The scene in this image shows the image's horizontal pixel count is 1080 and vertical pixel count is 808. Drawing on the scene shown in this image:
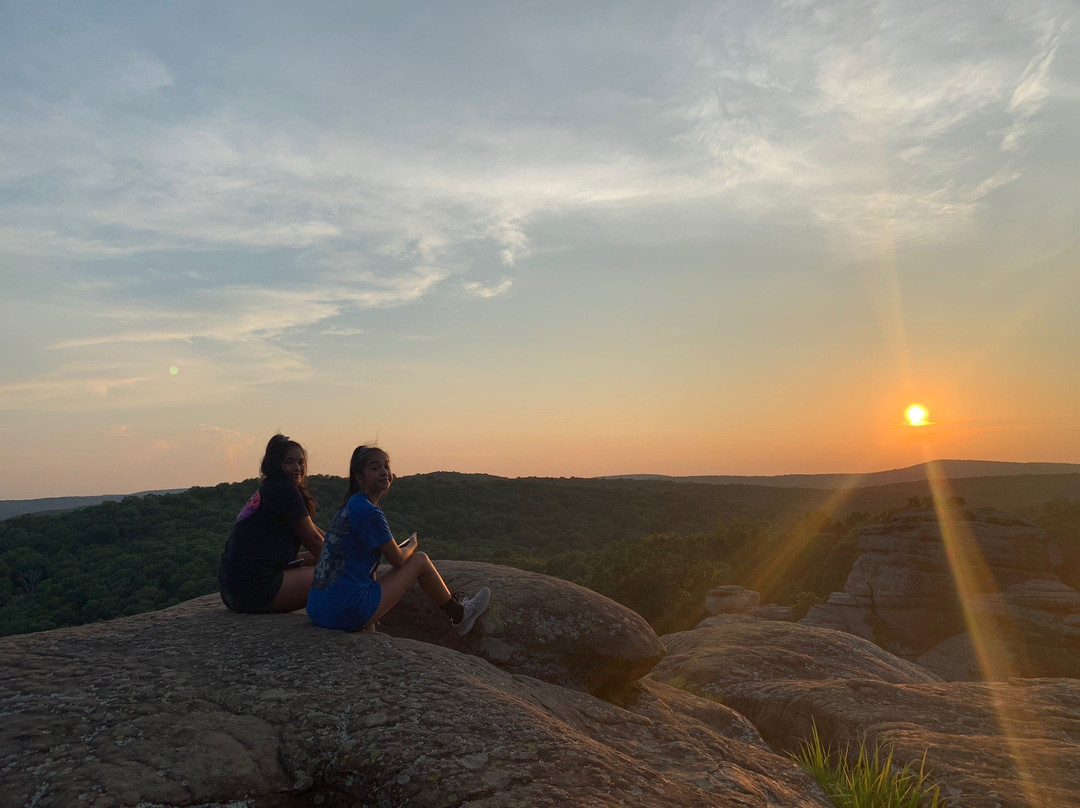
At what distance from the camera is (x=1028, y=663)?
17.8 m

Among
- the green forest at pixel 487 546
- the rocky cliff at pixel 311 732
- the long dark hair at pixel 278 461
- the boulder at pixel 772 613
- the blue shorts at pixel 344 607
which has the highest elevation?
the long dark hair at pixel 278 461

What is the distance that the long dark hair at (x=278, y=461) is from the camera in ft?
21.3

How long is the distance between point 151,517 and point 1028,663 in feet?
139

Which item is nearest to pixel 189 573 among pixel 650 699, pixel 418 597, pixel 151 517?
pixel 151 517

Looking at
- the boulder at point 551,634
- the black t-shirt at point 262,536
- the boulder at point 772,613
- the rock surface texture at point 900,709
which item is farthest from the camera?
the boulder at point 772,613

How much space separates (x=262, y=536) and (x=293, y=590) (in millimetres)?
660

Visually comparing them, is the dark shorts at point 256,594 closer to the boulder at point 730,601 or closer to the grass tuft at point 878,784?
the grass tuft at point 878,784

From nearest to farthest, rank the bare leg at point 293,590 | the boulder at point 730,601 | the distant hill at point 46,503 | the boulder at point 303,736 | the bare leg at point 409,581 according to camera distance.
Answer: the boulder at point 303,736
the bare leg at point 409,581
the bare leg at point 293,590
the boulder at point 730,601
the distant hill at point 46,503

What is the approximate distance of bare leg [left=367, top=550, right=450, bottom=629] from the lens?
6.07 meters

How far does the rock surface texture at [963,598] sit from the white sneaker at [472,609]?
1636 centimetres

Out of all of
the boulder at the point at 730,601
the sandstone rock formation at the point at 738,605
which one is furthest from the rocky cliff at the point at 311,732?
the boulder at the point at 730,601

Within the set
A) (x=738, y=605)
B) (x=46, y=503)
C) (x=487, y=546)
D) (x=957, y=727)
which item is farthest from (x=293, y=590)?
(x=46, y=503)

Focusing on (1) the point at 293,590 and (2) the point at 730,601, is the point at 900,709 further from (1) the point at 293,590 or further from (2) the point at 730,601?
(2) the point at 730,601

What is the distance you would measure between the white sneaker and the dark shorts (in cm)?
186
